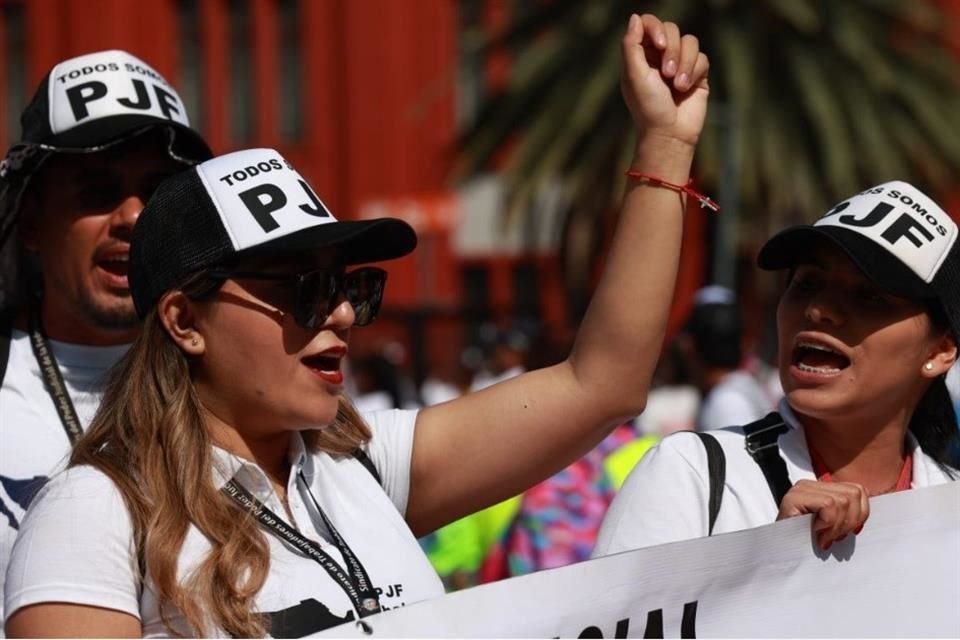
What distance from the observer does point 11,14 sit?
31.8 meters

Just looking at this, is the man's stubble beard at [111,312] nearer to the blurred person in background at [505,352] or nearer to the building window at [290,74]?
the blurred person in background at [505,352]

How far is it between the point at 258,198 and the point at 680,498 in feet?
3.18

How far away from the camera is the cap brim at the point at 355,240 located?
8.50 ft

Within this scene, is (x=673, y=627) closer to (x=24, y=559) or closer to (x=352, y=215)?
(x=24, y=559)

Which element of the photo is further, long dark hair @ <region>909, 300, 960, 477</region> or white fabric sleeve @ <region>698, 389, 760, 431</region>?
white fabric sleeve @ <region>698, 389, 760, 431</region>

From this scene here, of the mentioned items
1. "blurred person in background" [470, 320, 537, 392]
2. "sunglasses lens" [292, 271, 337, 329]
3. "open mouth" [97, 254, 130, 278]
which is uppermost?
"sunglasses lens" [292, 271, 337, 329]

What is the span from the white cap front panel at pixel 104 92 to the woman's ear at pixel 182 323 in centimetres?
105

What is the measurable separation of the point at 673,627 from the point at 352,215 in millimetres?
26856

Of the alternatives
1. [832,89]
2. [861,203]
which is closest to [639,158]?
[861,203]

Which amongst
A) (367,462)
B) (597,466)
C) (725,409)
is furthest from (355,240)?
(725,409)

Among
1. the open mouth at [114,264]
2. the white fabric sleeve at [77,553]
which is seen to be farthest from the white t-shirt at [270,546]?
the open mouth at [114,264]

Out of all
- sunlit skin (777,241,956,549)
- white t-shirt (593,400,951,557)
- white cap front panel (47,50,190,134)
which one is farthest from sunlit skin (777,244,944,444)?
white cap front panel (47,50,190,134)

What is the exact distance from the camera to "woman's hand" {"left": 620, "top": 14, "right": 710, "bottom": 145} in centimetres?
287

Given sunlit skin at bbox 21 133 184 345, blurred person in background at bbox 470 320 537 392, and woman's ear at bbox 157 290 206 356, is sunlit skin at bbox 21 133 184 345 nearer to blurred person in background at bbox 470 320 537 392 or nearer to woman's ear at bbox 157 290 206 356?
woman's ear at bbox 157 290 206 356
